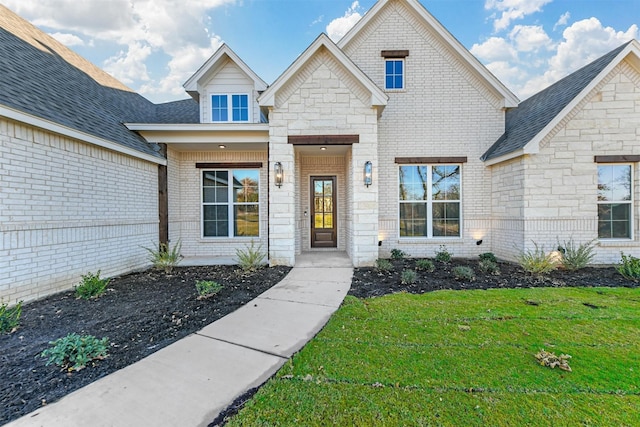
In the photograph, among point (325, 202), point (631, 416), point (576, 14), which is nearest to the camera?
point (631, 416)

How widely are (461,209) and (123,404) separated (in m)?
9.22

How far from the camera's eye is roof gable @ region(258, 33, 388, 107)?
22.3 feet

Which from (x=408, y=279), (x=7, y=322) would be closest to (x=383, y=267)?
(x=408, y=279)

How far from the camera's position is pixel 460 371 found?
102 inches

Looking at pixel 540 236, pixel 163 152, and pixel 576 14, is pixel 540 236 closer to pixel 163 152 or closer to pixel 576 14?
Answer: pixel 163 152

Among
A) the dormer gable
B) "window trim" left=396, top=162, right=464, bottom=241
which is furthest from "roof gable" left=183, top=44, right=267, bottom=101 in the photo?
"window trim" left=396, top=162, right=464, bottom=241

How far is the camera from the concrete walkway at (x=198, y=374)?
2.01m

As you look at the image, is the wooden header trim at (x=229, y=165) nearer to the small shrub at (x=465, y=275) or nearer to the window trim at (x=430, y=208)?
the window trim at (x=430, y=208)

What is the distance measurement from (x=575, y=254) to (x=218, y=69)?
11.2 m

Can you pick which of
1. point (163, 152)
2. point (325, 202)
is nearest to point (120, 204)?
point (163, 152)

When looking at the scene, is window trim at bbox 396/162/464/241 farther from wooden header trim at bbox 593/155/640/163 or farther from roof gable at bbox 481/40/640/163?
wooden header trim at bbox 593/155/640/163

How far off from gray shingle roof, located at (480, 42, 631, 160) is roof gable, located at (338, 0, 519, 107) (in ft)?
2.53

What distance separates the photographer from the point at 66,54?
329 inches

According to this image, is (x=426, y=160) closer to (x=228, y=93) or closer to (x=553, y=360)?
(x=228, y=93)
